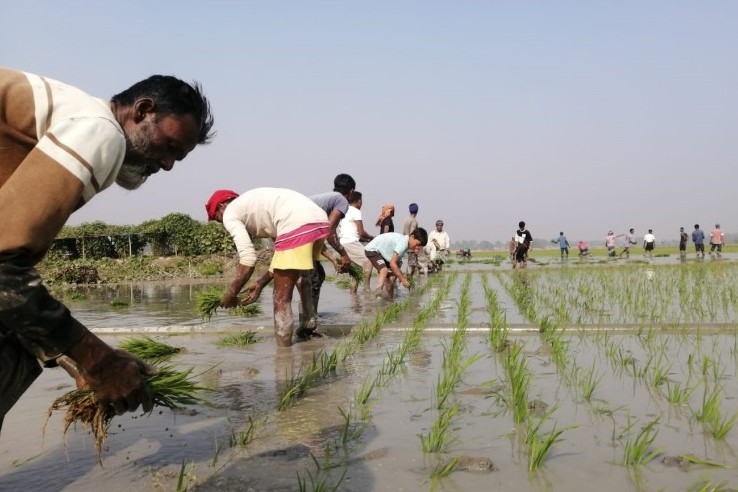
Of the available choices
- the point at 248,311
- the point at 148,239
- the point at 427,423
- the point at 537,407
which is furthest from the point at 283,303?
the point at 148,239

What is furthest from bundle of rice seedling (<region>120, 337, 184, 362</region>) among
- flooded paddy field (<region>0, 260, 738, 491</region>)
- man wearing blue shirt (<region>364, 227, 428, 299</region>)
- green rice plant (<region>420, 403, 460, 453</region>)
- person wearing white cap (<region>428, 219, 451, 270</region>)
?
person wearing white cap (<region>428, 219, 451, 270</region>)

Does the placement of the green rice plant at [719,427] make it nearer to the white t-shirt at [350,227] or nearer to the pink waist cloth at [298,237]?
the pink waist cloth at [298,237]

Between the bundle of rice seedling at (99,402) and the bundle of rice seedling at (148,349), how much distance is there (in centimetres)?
170

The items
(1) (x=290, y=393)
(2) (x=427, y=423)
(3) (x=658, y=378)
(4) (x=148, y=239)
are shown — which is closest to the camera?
(2) (x=427, y=423)

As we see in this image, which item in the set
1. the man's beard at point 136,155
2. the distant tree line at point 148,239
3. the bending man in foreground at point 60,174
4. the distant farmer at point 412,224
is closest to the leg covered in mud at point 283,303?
the man's beard at point 136,155

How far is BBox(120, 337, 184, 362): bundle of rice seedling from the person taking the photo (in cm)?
432

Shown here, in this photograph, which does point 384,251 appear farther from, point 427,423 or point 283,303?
point 427,423

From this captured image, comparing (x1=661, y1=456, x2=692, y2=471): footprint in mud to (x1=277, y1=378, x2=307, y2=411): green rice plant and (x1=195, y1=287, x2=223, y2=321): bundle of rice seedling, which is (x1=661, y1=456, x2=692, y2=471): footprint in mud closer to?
(x1=277, y1=378, x2=307, y2=411): green rice plant

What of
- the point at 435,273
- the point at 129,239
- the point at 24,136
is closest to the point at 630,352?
the point at 24,136

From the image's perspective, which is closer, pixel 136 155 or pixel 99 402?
pixel 136 155

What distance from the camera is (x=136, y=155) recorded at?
168cm

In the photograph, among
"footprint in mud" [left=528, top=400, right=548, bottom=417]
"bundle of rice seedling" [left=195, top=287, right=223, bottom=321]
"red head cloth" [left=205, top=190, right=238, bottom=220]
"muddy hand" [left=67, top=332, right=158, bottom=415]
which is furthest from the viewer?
"bundle of rice seedling" [left=195, top=287, right=223, bottom=321]

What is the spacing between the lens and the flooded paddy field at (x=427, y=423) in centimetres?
203

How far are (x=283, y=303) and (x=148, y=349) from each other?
3.31 ft
